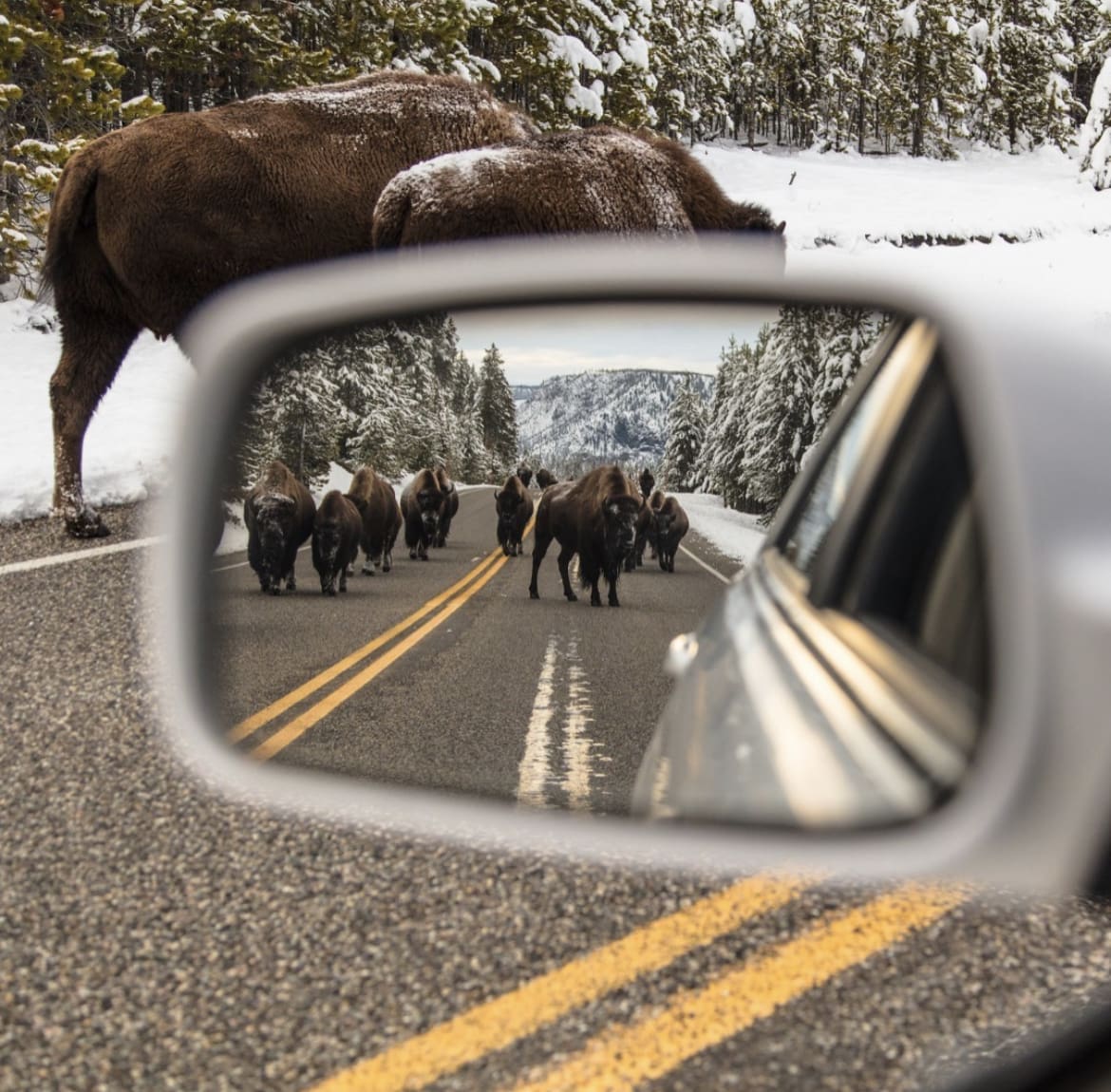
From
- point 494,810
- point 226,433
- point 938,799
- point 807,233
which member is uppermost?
point 807,233

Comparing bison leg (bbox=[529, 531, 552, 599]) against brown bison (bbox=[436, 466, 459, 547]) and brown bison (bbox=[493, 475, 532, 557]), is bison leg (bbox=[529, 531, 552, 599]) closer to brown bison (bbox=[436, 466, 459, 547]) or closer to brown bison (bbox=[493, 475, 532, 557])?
brown bison (bbox=[493, 475, 532, 557])

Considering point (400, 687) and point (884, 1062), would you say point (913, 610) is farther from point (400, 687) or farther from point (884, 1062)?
point (884, 1062)

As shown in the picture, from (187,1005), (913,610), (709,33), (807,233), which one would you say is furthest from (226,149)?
(709,33)

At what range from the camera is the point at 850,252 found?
1005 inches

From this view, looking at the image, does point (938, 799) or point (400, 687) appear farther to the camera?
point (400, 687)

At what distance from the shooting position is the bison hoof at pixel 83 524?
24.8 feet

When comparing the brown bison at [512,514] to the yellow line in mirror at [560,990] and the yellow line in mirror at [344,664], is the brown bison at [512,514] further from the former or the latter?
the yellow line in mirror at [560,990]

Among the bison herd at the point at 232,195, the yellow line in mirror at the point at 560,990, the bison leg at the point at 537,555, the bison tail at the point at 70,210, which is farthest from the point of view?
the bison tail at the point at 70,210

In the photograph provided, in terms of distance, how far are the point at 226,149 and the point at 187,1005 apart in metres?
6.03

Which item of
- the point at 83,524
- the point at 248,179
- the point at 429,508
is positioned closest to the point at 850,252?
the point at 248,179

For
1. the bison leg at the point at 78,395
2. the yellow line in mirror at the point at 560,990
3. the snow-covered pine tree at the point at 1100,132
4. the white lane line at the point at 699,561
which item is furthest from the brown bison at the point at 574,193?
the snow-covered pine tree at the point at 1100,132

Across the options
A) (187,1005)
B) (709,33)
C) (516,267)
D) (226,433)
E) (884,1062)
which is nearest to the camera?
(516,267)

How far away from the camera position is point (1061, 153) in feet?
224

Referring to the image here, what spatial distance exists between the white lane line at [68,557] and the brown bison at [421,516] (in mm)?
5904
